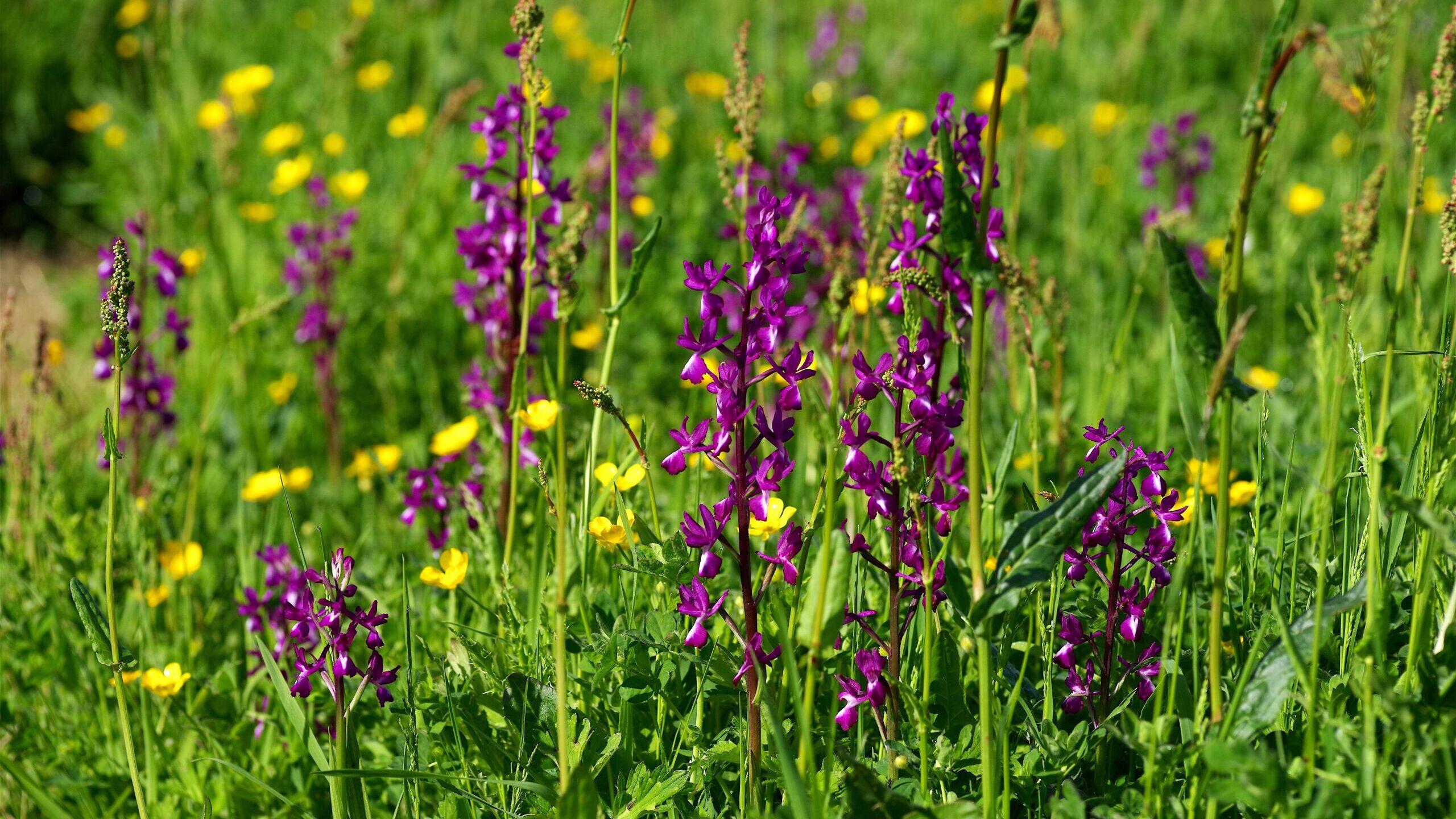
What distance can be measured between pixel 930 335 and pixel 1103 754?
61 cm

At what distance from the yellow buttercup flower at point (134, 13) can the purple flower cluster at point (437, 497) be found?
4.06 m

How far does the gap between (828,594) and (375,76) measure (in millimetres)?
4387

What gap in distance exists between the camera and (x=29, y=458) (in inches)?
93.1

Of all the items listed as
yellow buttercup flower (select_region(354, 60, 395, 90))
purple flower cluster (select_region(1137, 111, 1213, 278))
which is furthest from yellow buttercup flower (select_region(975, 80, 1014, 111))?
yellow buttercup flower (select_region(354, 60, 395, 90))

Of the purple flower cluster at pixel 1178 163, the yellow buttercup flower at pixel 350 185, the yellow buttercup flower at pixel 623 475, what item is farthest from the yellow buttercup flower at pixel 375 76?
the yellow buttercup flower at pixel 623 475

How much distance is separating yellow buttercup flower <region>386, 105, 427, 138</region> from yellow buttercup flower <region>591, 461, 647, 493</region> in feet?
8.99

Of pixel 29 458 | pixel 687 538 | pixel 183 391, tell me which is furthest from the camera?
pixel 183 391

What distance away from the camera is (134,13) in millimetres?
5609

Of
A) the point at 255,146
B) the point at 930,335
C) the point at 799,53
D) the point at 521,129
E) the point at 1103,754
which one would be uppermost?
the point at 799,53

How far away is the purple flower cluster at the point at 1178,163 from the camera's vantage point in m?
3.81

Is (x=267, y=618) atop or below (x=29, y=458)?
below

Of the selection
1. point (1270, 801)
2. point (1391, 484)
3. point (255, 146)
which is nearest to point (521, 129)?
point (1270, 801)

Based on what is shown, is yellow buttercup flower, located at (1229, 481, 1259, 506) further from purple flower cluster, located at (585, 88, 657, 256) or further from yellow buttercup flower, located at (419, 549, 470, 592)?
purple flower cluster, located at (585, 88, 657, 256)

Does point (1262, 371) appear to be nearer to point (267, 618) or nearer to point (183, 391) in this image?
point (267, 618)
